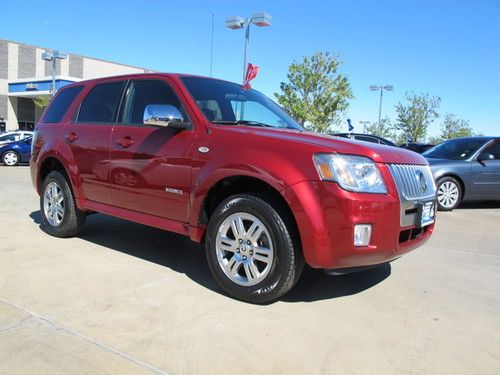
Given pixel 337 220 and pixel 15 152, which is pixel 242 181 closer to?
pixel 337 220

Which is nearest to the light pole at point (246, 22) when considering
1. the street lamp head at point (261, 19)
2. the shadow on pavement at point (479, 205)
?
the street lamp head at point (261, 19)

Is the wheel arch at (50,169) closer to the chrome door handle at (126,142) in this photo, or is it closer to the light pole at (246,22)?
the chrome door handle at (126,142)

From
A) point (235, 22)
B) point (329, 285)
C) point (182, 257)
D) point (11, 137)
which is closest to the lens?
point (329, 285)

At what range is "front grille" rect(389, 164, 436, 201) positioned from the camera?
3611mm

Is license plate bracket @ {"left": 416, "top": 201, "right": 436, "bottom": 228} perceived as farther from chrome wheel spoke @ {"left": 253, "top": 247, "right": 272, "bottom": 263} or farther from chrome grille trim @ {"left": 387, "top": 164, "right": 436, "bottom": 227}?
chrome wheel spoke @ {"left": 253, "top": 247, "right": 272, "bottom": 263}

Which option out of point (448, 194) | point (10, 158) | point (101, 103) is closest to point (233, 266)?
point (101, 103)

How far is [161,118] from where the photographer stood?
414cm

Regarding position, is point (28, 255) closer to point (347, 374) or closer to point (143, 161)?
point (143, 161)

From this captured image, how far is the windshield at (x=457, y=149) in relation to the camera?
9.73 metres

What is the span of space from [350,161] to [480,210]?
7.51 meters

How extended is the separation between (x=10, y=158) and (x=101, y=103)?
52.9 ft

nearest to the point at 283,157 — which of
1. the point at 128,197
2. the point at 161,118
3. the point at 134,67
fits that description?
the point at 161,118

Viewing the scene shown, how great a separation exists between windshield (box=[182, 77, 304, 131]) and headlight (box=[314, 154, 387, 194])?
124 cm

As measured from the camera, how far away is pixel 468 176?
30.8 feet
